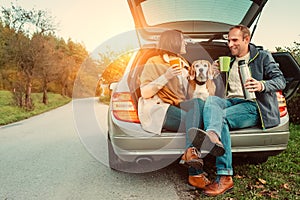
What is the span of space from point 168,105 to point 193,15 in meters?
1.85

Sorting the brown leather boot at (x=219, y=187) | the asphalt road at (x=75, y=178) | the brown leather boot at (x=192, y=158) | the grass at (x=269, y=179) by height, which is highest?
the brown leather boot at (x=192, y=158)

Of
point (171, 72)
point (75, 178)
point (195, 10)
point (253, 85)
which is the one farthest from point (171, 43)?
point (75, 178)

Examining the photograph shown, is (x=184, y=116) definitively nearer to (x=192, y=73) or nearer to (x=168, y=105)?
(x=168, y=105)

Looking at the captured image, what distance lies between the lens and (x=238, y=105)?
311 centimetres

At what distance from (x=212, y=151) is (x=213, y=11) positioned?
2.22m

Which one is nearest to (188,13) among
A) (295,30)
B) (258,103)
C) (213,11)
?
(213,11)

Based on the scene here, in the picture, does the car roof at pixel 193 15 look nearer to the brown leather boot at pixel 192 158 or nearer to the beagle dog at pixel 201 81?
the beagle dog at pixel 201 81

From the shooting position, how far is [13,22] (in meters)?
19.5

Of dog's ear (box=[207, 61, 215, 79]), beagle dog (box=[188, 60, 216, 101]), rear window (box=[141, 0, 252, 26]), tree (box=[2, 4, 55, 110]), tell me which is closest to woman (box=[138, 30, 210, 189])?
beagle dog (box=[188, 60, 216, 101])

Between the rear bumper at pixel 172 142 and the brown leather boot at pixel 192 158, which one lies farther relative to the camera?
the rear bumper at pixel 172 142

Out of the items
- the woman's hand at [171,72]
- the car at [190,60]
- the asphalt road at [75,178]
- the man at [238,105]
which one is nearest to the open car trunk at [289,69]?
the car at [190,60]

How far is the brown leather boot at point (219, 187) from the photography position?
283 centimetres

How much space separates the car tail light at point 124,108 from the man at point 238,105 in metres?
0.67

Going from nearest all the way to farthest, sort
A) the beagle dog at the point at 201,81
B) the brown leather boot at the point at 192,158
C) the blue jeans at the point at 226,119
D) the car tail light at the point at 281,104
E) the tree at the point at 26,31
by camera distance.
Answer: the brown leather boot at the point at 192,158 → the blue jeans at the point at 226,119 → the car tail light at the point at 281,104 → the beagle dog at the point at 201,81 → the tree at the point at 26,31
